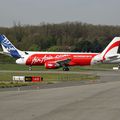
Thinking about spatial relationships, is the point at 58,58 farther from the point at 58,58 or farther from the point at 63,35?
the point at 63,35

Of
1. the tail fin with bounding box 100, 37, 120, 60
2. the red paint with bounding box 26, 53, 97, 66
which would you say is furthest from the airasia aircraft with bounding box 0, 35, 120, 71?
the tail fin with bounding box 100, 37, 120, 60

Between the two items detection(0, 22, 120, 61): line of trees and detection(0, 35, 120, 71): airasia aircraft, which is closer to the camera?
detection(0, 35, 120, 71): airasia aircraft

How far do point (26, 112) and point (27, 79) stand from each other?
2451 centimetres

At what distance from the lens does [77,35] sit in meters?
180

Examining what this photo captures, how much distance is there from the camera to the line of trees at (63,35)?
146375 millimetres

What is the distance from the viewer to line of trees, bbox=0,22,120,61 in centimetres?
14638

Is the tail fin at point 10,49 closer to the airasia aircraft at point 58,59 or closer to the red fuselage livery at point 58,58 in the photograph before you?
the airasia aircraft at point 58,59

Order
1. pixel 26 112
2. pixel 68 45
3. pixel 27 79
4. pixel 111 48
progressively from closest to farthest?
pixel 26 112 < pixel 27 79 < pixel 111 48 < pixel 68 45

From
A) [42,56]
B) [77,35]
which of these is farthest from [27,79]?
[77,35]

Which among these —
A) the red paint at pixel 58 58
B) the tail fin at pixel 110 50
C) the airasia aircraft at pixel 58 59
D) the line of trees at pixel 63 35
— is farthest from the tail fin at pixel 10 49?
the line of trees at pixel 63 35

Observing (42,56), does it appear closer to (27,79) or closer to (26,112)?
(27,79)

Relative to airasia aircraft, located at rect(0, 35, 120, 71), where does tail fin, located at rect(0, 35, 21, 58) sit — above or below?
above

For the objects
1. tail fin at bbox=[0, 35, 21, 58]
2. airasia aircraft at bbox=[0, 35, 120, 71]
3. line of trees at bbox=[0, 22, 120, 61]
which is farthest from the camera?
line of trees at bbox=[0, 22, 120, 61]

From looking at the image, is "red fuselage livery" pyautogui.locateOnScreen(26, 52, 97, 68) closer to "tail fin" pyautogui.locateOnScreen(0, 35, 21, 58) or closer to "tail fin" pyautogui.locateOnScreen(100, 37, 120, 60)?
"tail fin" pyautogui.locateOnScreen(100, 37, 120, 60)
